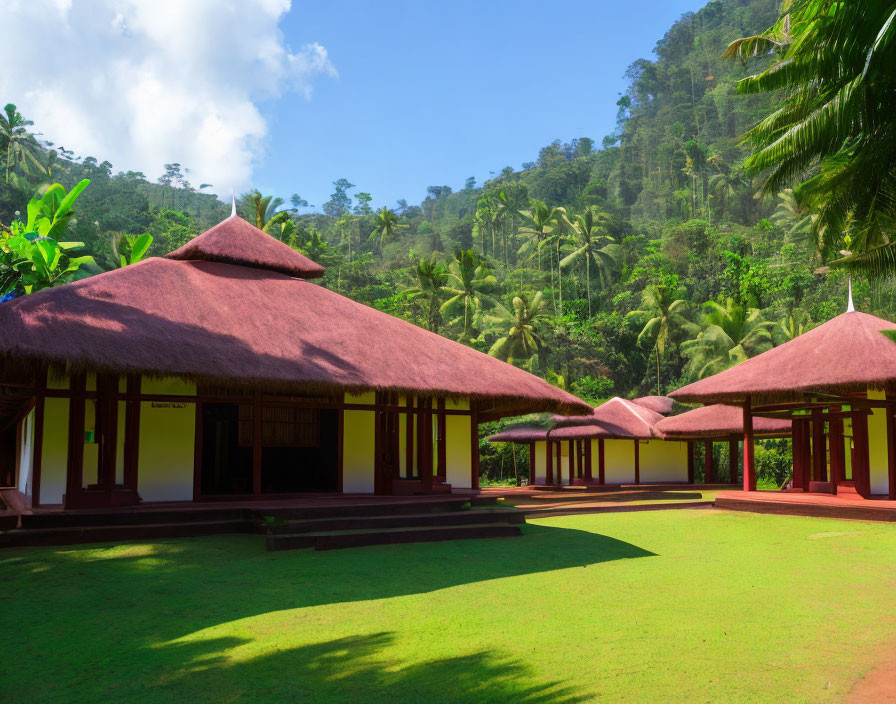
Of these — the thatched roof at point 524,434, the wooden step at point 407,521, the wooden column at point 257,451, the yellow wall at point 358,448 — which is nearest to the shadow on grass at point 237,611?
the wooden step at point 407,521

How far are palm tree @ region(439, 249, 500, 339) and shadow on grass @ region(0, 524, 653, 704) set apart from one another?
26.8 m

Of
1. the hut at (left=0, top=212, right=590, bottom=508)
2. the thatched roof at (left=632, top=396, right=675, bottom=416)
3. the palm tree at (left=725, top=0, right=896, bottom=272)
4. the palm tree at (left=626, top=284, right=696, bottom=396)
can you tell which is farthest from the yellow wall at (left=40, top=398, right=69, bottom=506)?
the palm tree at (left=626, top=284, right=696, bottom=396)

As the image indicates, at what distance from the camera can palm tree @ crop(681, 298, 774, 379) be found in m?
29.2

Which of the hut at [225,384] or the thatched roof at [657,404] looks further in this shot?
the thatched roof at [657,404]

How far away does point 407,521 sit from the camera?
9.77 metres

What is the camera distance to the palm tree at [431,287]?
1405 inches

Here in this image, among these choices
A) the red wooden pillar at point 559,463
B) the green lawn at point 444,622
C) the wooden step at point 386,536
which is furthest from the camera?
the red wooden pillar at point 559,463

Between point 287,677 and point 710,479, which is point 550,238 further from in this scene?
point 287,677

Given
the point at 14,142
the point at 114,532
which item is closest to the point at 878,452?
the point at 114,532

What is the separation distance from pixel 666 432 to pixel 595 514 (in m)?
8.69

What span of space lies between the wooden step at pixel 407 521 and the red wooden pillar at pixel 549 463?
45.0ft

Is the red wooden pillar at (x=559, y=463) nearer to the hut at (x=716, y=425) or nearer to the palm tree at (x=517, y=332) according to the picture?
the hut at (x=716, y=425)

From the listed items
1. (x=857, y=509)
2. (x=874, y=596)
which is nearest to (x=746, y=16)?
(x=857, y=509)

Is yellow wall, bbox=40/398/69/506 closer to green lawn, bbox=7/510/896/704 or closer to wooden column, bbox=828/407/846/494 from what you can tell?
green lawn, bbox=7/510/896/704
